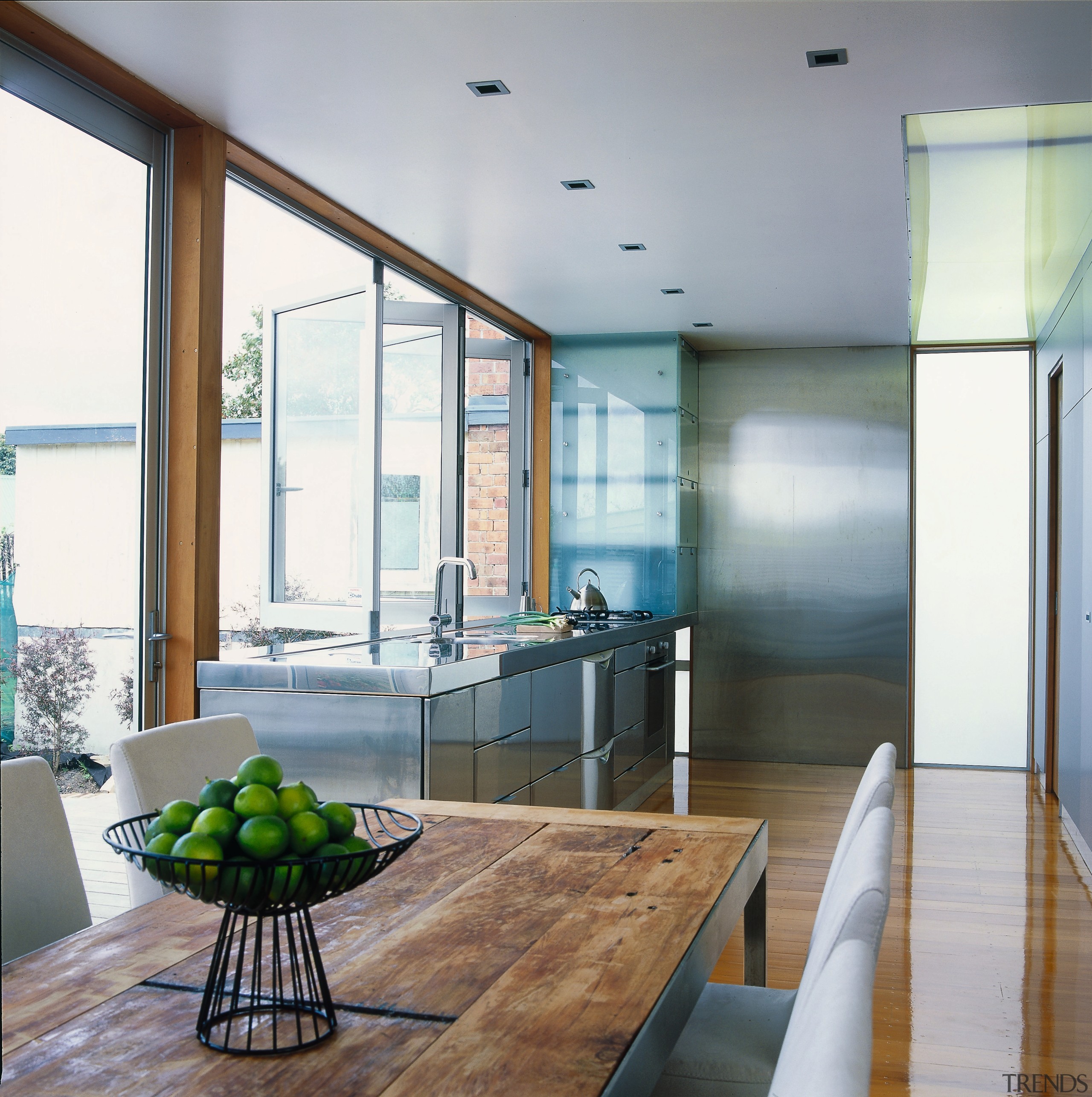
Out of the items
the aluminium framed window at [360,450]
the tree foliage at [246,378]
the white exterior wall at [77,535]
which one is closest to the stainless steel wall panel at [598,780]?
the aluminium framed window at [360,450]

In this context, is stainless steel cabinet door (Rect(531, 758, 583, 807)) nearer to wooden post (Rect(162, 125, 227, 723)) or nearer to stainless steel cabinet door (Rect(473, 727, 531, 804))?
stainless steel cabinet door (Rect(473, 727, 531, 804))

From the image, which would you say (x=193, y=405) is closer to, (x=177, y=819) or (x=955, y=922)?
(x=177, y=819)

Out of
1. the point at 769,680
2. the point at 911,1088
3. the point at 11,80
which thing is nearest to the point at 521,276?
the point at 11,80

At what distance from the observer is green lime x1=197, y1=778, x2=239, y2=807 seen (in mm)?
1056

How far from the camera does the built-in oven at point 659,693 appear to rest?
17.3 ft

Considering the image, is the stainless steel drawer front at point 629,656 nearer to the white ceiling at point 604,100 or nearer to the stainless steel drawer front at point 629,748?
the stainless steel drawer front at point 629,748

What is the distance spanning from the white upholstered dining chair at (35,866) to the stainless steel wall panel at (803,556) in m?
5.26

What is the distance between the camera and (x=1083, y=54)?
2.58 metres

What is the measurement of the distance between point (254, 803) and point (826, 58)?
7.63ft

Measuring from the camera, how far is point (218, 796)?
1.06 m

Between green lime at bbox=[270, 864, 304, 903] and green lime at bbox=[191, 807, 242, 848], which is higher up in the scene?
green lime at bbox=[191, 807, 242, 848]

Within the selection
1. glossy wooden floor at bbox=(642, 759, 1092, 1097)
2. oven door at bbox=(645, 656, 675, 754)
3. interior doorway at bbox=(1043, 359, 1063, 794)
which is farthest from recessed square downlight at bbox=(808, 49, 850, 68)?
interior doorway at bbox=(1043, 359, 1063, 794)

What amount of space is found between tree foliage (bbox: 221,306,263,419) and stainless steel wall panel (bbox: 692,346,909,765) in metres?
2.66

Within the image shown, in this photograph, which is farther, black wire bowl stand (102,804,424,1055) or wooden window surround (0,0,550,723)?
wooden window surround (0,0,550,723)
